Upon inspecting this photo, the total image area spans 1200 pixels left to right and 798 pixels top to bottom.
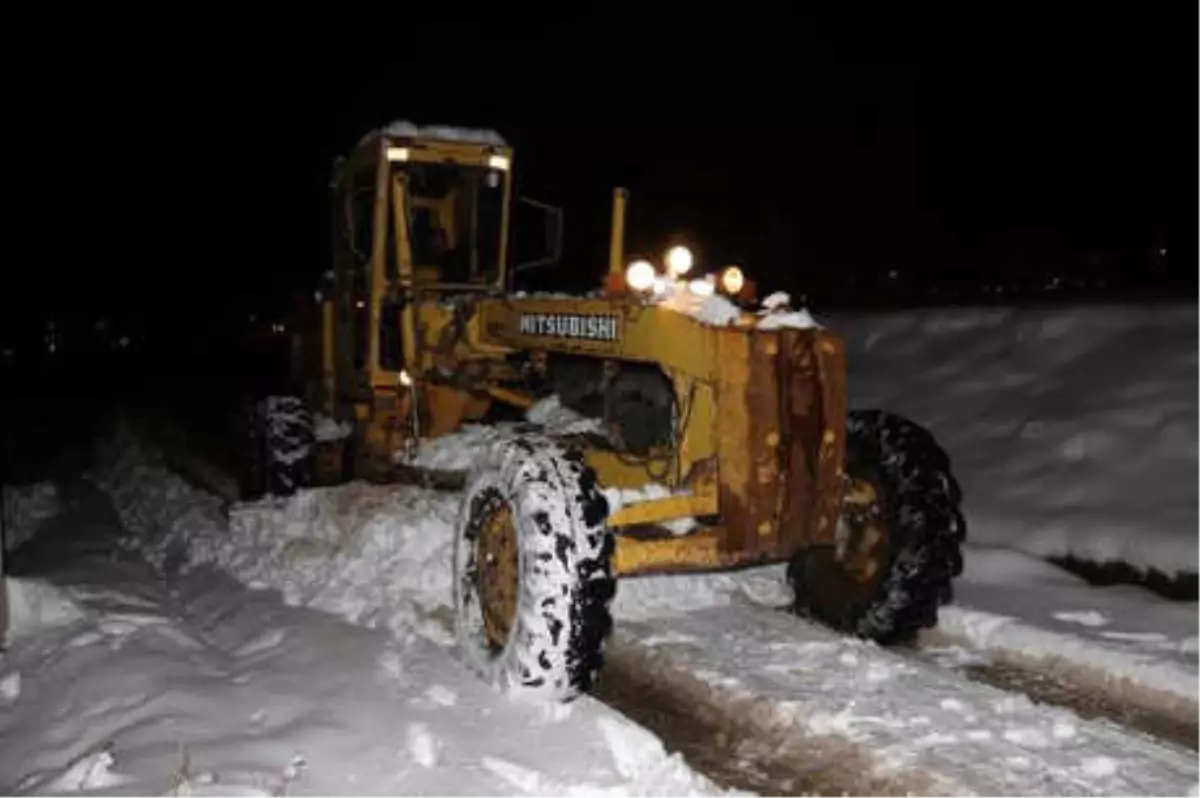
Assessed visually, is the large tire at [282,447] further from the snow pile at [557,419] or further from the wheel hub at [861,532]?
the wheel hub at [861,532]

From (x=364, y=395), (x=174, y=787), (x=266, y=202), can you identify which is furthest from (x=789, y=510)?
(x=266, y=202)

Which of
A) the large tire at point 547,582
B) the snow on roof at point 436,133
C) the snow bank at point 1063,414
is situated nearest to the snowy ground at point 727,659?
the large tire at point 547,582

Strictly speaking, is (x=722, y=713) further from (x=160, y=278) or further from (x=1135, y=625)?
(x=160, y=278)

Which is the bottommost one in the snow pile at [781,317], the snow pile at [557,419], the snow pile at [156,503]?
the snow pile at [156,503]

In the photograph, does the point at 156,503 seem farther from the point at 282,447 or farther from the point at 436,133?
the point at 436,133

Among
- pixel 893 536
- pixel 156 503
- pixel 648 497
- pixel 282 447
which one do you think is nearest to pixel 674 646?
pixel 648 497

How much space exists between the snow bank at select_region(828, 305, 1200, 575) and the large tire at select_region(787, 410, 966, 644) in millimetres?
2123

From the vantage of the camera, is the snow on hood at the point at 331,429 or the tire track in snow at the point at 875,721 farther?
the snow on hood at the point at 331,429

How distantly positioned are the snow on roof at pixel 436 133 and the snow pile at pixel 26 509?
4.79 metres

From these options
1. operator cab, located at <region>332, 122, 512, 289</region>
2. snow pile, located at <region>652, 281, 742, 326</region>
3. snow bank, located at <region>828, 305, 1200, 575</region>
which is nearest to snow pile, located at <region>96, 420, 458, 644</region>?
operator cab, located at <region>332, 122, 512, 289</region>

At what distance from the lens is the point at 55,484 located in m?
14.0

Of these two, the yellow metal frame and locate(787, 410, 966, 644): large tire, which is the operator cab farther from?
locate(787, 410, 966, 644): large tire

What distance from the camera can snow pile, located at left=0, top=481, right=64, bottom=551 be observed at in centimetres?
1078

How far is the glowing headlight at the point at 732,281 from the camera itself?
6752 mm
